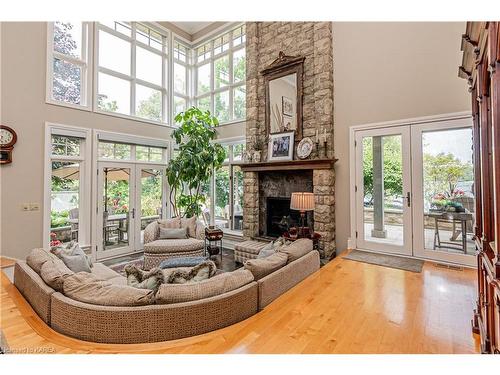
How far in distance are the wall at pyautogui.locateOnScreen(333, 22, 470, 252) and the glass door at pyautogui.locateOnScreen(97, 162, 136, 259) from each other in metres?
4.56

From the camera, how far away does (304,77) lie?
17.0 ft

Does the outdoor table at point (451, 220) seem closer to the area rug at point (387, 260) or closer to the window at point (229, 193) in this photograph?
the area rug at point (387, 260)

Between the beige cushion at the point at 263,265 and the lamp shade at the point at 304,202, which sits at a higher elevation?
the lamp shade at the point at 304,202

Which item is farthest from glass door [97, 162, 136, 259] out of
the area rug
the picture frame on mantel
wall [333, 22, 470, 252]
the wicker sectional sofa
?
the area rug

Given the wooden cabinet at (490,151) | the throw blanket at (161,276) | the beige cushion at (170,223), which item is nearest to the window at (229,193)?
the beige cushion at (170,223)

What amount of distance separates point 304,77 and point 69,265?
4.98 m

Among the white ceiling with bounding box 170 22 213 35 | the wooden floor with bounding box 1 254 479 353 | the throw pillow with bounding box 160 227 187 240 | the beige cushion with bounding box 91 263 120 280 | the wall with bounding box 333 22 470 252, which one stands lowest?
the wooden floor with bounding box 1 254 479 353

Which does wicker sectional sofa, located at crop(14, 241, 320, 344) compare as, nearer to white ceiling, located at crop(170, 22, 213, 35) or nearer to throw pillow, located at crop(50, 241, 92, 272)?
throw pillow, located at crop(50, 241, 92, 272)

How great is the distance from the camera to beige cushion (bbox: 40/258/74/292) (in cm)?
208

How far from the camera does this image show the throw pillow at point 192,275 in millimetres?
2197

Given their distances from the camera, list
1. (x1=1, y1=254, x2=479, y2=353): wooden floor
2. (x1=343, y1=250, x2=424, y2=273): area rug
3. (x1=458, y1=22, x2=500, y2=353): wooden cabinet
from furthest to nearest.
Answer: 1. (x1=343, y1=250, x2=424, y2=273): area rug
2. (x1=1, y1=254, x2=479, y2=353): wooden floor
3. (x1=458, y1=22, x2=500, y2=353): wooden cabinet

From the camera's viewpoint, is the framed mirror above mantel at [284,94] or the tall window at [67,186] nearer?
the tall window at [67,186]

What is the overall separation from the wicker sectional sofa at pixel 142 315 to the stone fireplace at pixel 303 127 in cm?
291

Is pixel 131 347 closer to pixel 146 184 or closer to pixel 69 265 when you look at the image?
pixel 69 265
